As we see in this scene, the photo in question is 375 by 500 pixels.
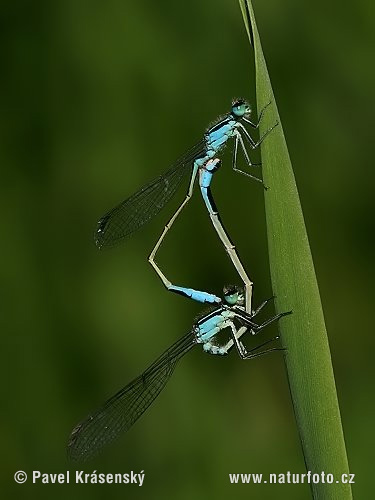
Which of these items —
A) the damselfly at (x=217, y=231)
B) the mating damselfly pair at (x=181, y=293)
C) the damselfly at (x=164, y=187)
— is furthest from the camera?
the damselfly at (x=164, y=187)

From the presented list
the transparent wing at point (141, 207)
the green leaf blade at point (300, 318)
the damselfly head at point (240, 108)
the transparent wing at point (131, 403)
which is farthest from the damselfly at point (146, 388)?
the green leaf blade at point (300, 318)

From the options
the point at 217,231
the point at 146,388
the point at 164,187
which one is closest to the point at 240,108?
the point at 217,231

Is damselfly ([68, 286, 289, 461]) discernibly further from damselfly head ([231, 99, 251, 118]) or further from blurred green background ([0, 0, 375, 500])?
damselfly head ([231, 99, 251, 118])

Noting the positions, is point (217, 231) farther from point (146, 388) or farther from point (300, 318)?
point (300, 318)

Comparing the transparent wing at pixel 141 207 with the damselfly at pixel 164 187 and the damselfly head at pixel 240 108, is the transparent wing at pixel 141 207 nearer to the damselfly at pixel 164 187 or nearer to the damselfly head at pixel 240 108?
the damselfly at pixel 164 187

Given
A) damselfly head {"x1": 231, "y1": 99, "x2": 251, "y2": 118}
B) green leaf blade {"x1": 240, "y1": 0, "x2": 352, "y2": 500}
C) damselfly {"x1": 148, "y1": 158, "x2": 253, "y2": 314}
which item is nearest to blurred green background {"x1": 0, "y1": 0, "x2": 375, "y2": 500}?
damselfly {"x1": 148, "y1": 158, "x2": 253, "y2": 314}
